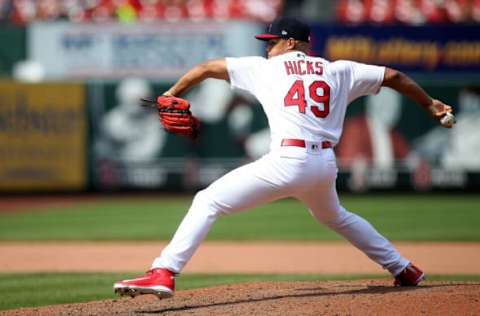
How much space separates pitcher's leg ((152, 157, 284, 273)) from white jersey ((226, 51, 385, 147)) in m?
0.27

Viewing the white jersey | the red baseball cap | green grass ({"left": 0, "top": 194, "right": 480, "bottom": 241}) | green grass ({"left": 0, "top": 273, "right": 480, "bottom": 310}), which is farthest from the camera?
green grass ({"left": 0, "top": 194, "right": 480, "bottom": 241})

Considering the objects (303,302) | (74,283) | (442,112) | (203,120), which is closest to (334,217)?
(303,302)

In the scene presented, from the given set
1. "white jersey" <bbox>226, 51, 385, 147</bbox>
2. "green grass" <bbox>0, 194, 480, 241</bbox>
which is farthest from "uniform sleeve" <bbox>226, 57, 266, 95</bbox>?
"green grass" <bbox>0, 194, 480, 241</bbox>

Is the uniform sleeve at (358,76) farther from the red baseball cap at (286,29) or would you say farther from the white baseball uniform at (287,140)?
the red baseball cap at (286,29)

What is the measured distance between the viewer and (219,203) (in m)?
5.02

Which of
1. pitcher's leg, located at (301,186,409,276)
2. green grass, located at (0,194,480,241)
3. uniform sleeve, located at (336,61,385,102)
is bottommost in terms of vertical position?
green grass, located at (0,194,480,241)

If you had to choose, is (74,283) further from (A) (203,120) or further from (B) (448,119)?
(A) (203,120)

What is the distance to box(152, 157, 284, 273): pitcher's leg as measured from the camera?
496 cm

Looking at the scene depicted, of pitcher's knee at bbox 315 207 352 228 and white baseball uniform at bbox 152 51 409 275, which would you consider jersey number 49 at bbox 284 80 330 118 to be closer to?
white baseball uniform at bbox 152 51 409 275

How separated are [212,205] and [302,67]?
95 cm

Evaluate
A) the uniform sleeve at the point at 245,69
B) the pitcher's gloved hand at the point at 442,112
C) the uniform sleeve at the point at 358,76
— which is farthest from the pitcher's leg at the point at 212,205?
the pitcher's gloved hand at the point at 442,112

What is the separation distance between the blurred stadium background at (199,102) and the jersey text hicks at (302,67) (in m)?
10.6

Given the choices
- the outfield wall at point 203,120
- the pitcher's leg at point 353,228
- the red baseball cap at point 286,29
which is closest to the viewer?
the red baseball cap at point 286,29

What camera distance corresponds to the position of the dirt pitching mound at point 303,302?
5.00 metres
